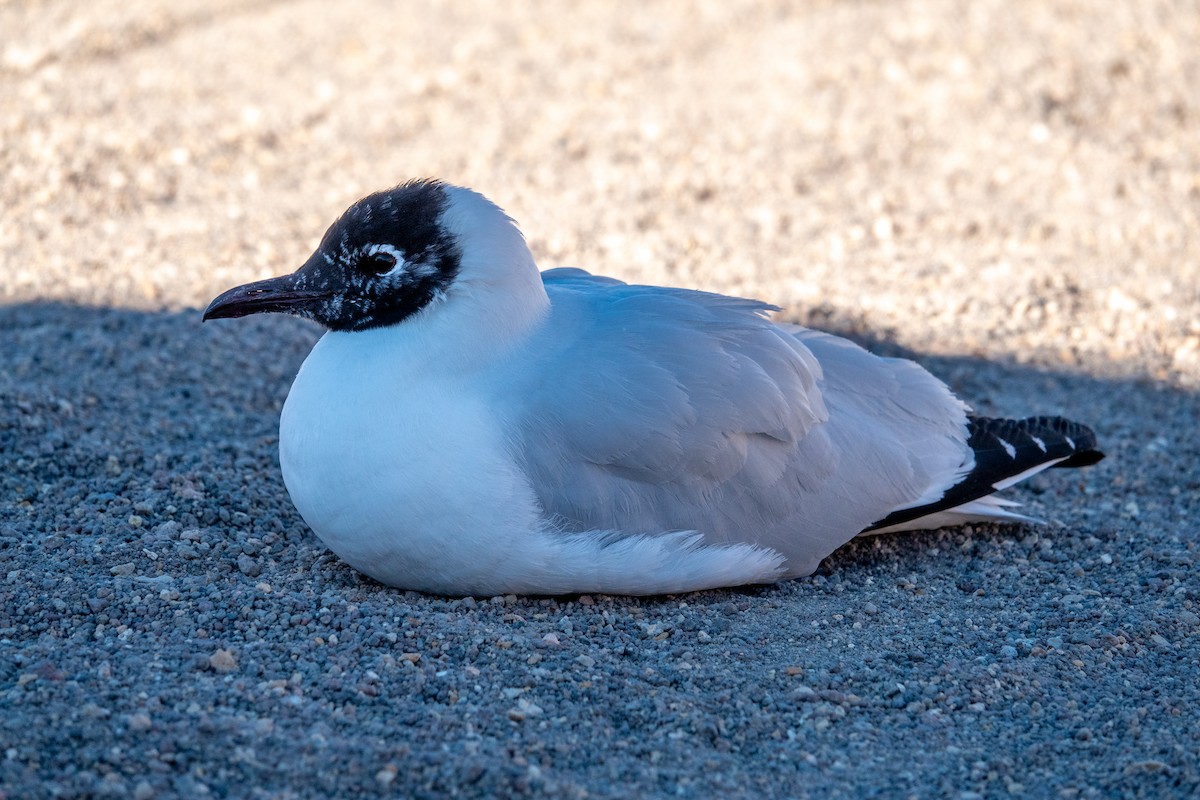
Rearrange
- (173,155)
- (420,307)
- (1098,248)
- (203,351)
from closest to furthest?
1. (420,307)
2. (203,351)
3. (1098,248)
4. (173,155)

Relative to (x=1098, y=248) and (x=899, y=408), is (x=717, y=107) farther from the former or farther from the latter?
(x=899, y=408)

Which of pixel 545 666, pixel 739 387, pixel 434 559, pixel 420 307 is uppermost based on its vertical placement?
pixel 420 307

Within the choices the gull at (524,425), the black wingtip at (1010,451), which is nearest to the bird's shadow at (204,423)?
the black wingtip at (1010,451)

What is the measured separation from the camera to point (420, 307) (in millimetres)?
3898

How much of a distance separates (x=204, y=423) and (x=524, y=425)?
192cm

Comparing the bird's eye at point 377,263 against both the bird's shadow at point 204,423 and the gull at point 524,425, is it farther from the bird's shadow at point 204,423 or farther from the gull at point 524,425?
the bird's shadow at point 204,423

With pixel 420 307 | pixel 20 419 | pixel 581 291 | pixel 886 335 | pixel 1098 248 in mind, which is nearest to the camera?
pixel 420 307

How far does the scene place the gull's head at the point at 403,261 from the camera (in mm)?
3877

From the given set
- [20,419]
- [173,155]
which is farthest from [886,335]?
[173,155]

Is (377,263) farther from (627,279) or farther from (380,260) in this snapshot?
(627,279)

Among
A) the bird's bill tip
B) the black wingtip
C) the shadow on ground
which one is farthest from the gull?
the black wingtip

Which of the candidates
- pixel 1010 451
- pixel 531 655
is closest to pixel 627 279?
pixel 1010 451

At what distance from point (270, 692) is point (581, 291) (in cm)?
162

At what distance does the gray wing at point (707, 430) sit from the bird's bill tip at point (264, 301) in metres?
0.67
